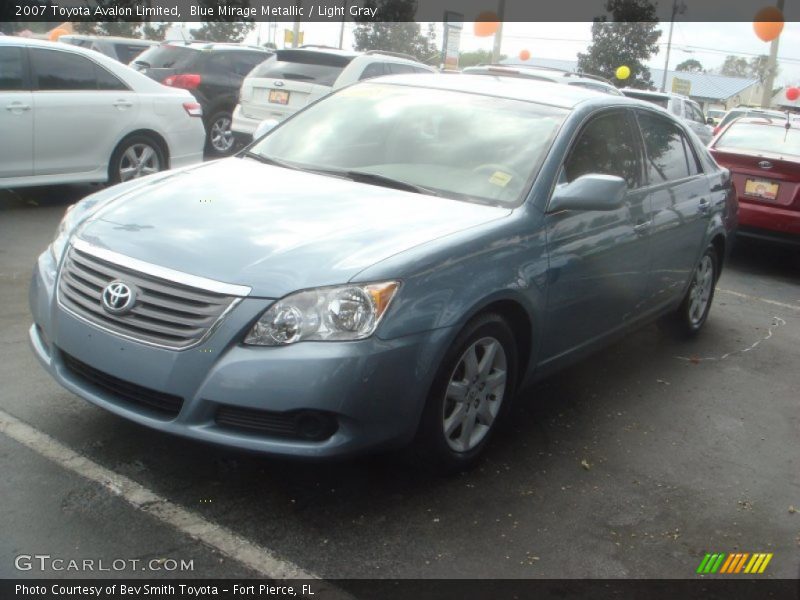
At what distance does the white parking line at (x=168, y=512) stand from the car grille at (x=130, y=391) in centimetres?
32

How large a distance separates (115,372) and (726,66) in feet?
422

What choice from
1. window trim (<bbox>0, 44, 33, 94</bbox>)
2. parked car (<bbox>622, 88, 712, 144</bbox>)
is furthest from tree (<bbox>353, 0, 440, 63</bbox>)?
window trim (<bbox>0, 44, 33, 94</bbox>)

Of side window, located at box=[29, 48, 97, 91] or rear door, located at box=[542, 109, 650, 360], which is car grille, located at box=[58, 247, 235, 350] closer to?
rear door, located at box=[542, 109, 650, 360]

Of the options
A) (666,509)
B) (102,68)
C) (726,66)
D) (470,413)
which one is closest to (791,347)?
(666,509)

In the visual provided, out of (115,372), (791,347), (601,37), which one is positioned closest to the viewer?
(115,372)

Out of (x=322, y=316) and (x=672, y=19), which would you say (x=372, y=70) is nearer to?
(x=322, y=316)

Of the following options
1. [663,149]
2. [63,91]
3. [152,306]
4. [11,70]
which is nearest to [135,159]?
[63,91]

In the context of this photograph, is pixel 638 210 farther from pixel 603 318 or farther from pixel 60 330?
pixel 60 330

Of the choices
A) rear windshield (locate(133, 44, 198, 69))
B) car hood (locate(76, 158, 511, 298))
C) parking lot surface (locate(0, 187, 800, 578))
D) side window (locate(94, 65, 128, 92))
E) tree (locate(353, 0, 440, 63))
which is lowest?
parking lot surface (locate(0, 187, 800, 578))

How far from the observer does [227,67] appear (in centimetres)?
1385

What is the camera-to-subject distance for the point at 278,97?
12.2 m

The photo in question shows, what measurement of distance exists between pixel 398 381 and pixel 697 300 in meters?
3.70

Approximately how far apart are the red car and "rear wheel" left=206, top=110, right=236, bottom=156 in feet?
23.3

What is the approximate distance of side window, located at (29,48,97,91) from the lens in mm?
8414
